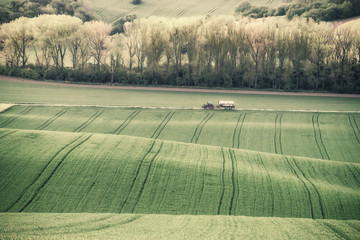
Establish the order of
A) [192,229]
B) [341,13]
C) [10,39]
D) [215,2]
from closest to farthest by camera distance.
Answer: [192,229], [10,39], [341,13], [215,2]

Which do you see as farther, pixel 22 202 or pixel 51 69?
pixel 51 69

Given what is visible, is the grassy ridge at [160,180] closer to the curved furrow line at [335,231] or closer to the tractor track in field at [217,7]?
the curved furrow line at [335,231]

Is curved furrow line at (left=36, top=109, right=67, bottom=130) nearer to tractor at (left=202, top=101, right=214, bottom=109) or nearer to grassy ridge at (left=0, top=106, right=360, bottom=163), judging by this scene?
grassy ridge at (left=0, top=106, right=360, bottom=163)

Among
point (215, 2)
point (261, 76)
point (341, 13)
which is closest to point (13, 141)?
point (261, 76)

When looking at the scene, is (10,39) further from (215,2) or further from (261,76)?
(215,2)

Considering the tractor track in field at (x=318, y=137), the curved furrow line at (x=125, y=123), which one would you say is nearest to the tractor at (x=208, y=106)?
the curved furrow line at (x=125, y=123)

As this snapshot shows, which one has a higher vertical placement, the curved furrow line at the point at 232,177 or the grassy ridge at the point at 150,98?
the grassy ridge at the point at 150,98
